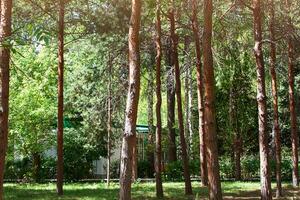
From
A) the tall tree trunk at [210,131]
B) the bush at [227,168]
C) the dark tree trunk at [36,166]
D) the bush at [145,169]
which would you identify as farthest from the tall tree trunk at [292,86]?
the dark tree trunk at [36,166]

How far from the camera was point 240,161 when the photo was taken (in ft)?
100

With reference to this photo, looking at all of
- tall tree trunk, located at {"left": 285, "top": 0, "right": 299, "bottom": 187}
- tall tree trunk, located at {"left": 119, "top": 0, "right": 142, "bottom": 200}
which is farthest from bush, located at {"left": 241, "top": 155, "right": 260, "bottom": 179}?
tall tree trunk, located at {"left": 119, "top": 0, "right": 142, "bottom": 200}

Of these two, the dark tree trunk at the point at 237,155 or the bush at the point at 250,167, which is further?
the bush at the point at 250,167

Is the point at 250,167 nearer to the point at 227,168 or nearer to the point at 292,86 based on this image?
the point at 227,168

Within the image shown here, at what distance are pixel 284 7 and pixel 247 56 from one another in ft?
28.9

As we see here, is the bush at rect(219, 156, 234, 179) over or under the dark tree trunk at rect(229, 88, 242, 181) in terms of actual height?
under

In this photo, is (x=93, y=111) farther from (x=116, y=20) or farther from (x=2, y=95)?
(x=2, y=95)

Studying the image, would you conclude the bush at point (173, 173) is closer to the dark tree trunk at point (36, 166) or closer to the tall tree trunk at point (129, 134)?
the dark tree trunk at point (36, 166)

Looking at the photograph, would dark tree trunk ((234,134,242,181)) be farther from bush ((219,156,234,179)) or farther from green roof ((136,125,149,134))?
green roof ((136,125,149,134))

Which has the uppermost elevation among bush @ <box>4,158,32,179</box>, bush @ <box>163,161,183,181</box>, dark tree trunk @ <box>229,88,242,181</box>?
dark tree trunk @ <box>229,88,242,181</box>

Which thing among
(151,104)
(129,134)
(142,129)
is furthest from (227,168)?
(129,134)

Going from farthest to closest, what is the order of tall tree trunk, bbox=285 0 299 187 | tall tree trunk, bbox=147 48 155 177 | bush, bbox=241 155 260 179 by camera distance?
bush, bbox=241 155 260 179
tall tree trunk, bbox=147 48 155 177
tall tree trunk, bbox=285 0 299 187

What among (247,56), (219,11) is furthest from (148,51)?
(247,56)

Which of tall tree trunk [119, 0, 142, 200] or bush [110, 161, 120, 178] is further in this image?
bush [110, 161, 120, 178]
